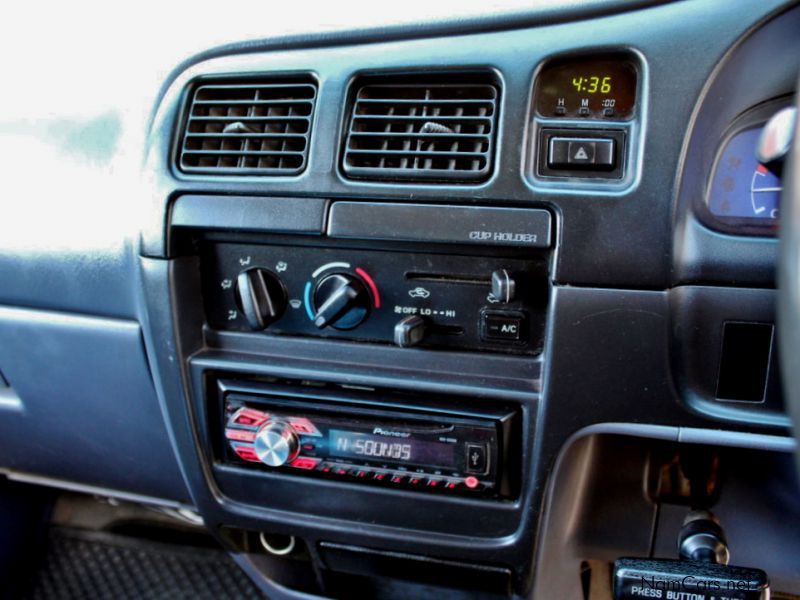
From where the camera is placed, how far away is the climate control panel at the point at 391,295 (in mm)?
784

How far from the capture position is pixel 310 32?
823 mm

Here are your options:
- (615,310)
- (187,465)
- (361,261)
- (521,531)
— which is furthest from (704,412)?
(187,465)

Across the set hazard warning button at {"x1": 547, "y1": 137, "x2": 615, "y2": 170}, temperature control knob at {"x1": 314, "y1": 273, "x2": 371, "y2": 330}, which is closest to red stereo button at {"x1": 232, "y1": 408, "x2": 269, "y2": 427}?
temperature control knob at {"x1": 314, "y1": 273, "x2": 371, "y2": 330}

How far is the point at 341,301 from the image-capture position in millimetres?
798

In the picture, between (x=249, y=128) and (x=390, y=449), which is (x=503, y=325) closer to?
(x=390, y=449)

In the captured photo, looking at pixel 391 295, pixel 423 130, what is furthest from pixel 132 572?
pixel 423 130

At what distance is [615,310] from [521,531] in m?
0.30

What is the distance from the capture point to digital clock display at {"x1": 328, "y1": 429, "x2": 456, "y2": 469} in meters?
0.83

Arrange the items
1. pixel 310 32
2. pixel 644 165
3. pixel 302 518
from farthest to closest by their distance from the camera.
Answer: pixel 302 518 → pixel 310 32 → pixel 644 165

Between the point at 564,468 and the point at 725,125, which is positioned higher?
the point at 725,125

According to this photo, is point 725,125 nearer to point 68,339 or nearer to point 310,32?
point 310,32

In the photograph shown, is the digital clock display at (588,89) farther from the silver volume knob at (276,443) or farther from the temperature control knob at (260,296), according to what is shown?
the silver volume knob at (276,443)

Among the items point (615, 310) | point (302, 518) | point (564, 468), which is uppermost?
point (615, 310)

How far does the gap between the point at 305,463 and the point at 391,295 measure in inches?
9.5
